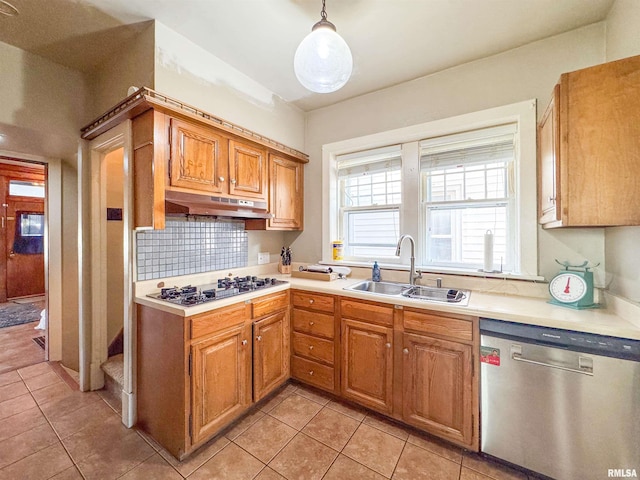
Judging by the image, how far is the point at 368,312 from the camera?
77.5 inches

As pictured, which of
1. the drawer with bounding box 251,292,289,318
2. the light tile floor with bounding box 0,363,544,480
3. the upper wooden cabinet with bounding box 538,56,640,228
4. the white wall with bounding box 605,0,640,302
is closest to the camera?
the upper wooden cabinet with bounding box 538,56,640,228

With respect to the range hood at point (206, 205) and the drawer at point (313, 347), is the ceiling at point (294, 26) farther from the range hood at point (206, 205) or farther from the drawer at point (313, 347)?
→ the drawer at point (313, 347)

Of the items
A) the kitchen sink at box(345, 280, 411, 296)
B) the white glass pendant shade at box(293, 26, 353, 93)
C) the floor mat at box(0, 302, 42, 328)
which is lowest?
the floor mat at box(0, 302, 42, 328)

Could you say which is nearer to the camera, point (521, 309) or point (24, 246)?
point (521, 309)

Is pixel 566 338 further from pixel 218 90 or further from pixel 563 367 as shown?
pixel 218 90

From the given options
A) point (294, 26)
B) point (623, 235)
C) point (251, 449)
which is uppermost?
point (294, 26)

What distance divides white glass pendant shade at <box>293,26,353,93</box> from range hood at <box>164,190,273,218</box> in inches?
40.5

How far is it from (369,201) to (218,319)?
184 centimetres

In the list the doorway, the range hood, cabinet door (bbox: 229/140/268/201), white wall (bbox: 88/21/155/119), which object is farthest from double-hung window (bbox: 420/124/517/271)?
the doorway

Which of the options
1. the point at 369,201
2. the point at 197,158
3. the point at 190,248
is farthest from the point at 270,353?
the point at 369,201

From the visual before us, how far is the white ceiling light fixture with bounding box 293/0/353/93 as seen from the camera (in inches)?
54.6

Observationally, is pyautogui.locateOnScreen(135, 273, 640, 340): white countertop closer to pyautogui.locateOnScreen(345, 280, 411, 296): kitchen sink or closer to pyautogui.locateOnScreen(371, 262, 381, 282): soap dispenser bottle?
pyautogui.locateOnScreen(345, 280, 411, 296): kitchen sink

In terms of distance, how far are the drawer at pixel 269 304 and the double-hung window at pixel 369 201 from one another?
→ 93 centimetres

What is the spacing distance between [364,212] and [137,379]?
238 cm
